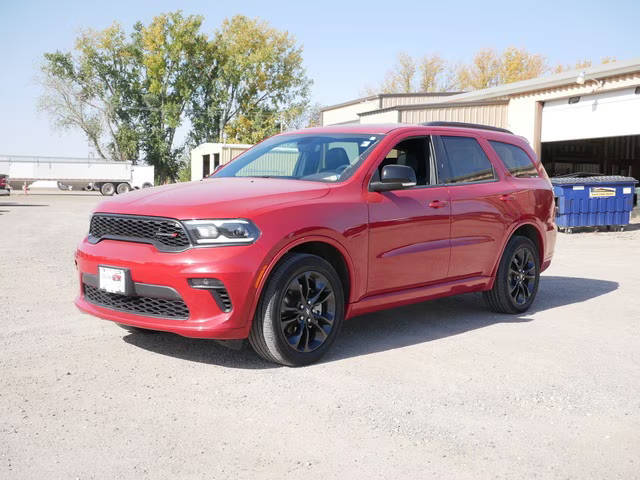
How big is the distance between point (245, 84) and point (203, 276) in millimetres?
52329

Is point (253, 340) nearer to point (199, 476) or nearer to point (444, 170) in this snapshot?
point (199, 476)

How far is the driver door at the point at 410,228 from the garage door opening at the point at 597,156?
92.7 feet

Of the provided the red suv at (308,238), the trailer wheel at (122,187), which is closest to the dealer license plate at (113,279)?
the red suv at (308,238)

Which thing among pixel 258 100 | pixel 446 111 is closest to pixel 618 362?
pixel 446 111

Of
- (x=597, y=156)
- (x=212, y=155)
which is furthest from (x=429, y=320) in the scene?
(x=212, y=155)

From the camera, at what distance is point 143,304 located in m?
4.74

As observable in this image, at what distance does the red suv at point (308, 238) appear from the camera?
178 inches

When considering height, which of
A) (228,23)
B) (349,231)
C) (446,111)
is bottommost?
(349,231)

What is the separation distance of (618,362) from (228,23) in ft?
174

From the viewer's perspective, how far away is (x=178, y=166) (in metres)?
56.2

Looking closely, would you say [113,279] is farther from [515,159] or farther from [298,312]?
[515,159]

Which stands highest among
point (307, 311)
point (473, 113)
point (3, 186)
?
point (473, 113)

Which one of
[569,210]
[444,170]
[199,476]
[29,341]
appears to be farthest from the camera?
[569,210]

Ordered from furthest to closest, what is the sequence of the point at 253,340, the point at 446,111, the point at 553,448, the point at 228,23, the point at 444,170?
the point at 228,23
the point at 446,111
the point at 444,170
the point at 253,340
the point at 553,448
